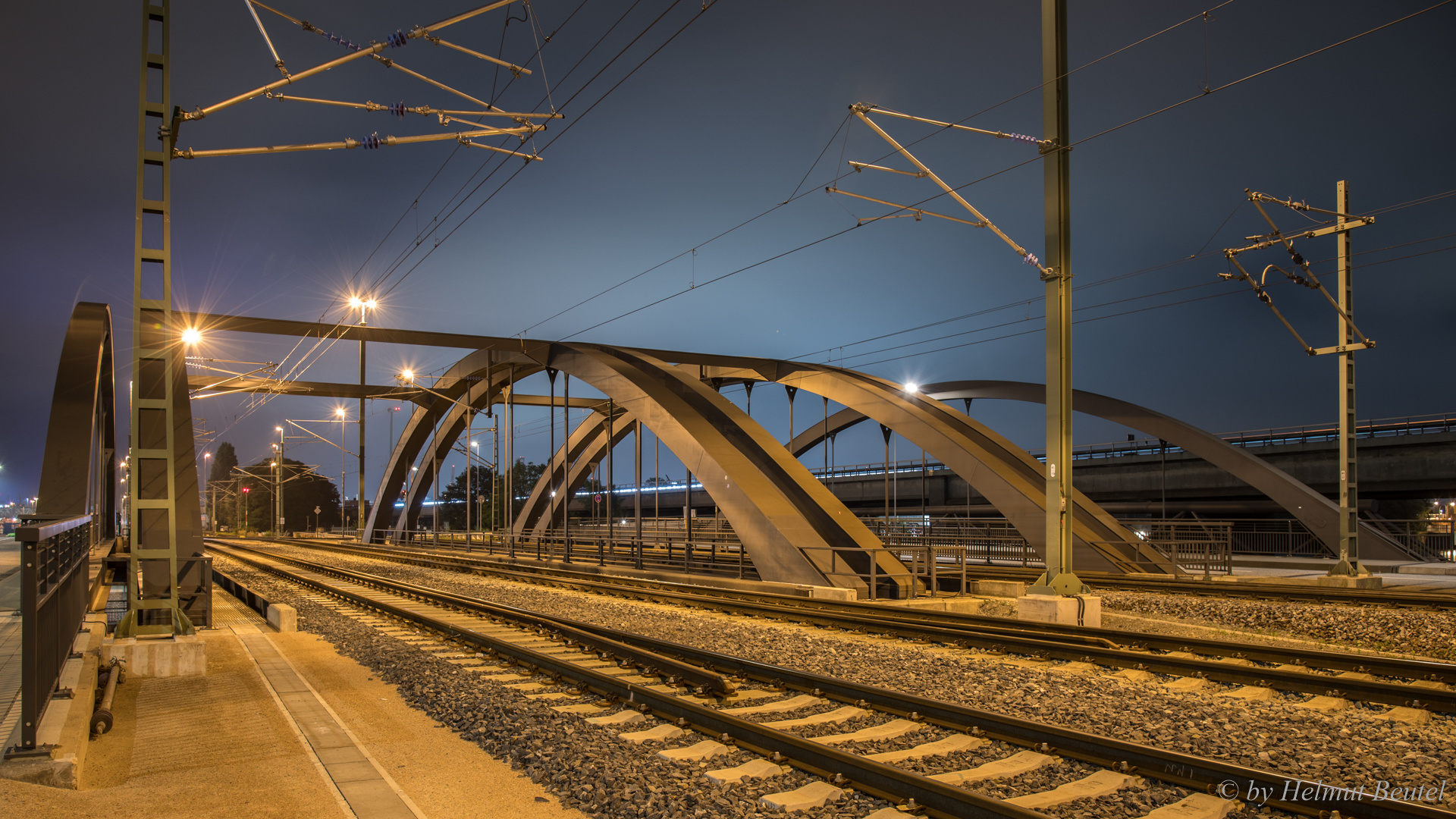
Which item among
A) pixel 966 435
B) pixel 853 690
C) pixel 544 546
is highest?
pixel 966 435

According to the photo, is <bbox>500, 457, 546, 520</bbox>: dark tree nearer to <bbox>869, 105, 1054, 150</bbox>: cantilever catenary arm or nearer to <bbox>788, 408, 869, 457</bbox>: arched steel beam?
<bbox>788, 408, 869, 457</bbox>: arched steel beam

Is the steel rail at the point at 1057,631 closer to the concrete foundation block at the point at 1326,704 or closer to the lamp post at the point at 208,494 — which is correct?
the concrete foundation block at the point at 1326,704

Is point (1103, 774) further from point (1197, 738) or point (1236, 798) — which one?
point (1197, 738)

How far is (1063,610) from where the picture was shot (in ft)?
39.4

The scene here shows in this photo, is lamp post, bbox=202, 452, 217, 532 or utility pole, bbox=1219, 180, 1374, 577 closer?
utility pole, bbox=1219, 180, 1374, 577

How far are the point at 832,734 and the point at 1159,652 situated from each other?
580 cm

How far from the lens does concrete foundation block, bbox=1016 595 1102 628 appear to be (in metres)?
12.0

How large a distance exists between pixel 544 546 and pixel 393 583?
72.2 ft

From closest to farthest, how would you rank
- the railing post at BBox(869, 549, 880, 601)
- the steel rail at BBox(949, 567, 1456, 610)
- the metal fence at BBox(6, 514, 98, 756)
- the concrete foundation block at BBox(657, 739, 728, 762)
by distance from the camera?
the metal fence at BBox(6, 514, 98, 756) < the concrete foundation block at BBox(657, 739, 728, 762) < the steel rail at BBox(949, 567, 1456, 610) < the railing post at BBox(869, 549, 880, 601)

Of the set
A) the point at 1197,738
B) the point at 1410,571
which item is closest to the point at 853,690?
the point at 1197,738

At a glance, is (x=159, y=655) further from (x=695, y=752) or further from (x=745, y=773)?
(x=745, y=773)

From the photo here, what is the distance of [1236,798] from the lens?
4.82 meters

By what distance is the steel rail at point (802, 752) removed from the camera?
177 inches

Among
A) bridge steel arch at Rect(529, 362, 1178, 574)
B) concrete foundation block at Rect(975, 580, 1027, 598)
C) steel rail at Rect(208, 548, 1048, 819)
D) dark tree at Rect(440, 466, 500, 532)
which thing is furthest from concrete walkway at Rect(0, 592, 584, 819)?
dark tree at Rect(440, 466, 500, 532)
